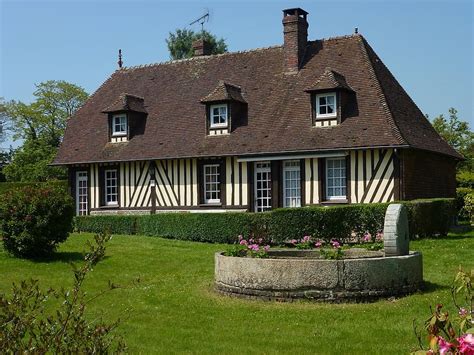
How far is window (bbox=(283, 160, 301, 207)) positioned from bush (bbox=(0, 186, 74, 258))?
326 inches

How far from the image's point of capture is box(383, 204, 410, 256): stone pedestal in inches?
383

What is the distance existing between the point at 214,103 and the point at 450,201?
869 cm

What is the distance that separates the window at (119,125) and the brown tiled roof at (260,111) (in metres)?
0.48

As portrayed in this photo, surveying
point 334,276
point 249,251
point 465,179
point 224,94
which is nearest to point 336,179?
point 224,94

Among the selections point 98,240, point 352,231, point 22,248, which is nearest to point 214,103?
point 352,231

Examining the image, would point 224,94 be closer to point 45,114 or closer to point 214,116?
point 214,116

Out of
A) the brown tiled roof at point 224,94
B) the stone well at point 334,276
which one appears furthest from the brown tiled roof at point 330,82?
the stone well at point 334,276

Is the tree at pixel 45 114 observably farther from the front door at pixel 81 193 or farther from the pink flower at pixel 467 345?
the pink flower at pixel 467 345

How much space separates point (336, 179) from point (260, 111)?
3992 millimetres

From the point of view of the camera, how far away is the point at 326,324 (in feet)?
26.4

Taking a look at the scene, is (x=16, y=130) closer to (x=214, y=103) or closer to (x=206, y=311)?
(x=214, y=103)

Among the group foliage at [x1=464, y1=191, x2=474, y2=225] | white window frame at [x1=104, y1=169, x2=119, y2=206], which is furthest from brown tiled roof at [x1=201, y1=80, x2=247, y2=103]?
foliage at [x1=464, y1=191, x2=474, y2=225]

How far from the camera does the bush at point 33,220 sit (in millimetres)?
13773

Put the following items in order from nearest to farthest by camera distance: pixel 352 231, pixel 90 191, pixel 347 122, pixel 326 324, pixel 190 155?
1. pixel 326 324
2. pixel 352 231
3. pixel 347 122
4. pixel 190 155
5. pixel 90 191
